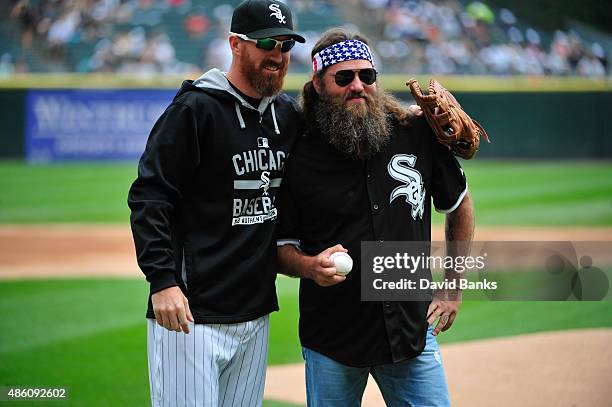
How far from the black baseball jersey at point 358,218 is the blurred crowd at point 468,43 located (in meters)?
19.4

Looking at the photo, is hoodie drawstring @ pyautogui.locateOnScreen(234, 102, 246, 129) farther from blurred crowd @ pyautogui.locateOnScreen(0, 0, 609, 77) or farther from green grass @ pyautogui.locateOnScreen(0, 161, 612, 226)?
blurred crowd @ pyautogui.locateOnScreen(0, 0, 609, 77)

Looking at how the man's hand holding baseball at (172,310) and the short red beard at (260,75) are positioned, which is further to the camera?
the short red beard at (260,75)

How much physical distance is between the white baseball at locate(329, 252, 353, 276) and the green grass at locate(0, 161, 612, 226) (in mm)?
10484

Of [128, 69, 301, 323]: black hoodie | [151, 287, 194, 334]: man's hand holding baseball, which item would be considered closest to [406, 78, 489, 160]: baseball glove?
[128, 69, 301, 323]: black hoodie

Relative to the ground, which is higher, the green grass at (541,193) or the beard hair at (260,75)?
the beard hair at (260,75)

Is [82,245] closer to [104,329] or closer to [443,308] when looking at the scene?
[104,329]

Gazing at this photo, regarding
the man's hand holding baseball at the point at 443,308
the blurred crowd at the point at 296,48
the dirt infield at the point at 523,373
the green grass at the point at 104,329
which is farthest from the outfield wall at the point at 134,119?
the man's hand holding baseball at the point at 443,308

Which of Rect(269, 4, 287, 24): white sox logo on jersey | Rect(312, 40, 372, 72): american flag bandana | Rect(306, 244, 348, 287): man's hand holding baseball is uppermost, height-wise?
Rect(269, 4, 287, 24): white sox logo on jersey

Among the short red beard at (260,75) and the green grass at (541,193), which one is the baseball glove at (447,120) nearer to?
the short red beard at (260,75)

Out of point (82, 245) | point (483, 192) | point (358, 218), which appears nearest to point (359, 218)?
point (358, 218)

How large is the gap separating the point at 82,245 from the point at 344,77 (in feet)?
31.0

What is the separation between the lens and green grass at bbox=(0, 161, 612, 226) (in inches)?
540

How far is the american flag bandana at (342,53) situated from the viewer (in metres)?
2.85

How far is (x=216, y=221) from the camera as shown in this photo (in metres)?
2.62
